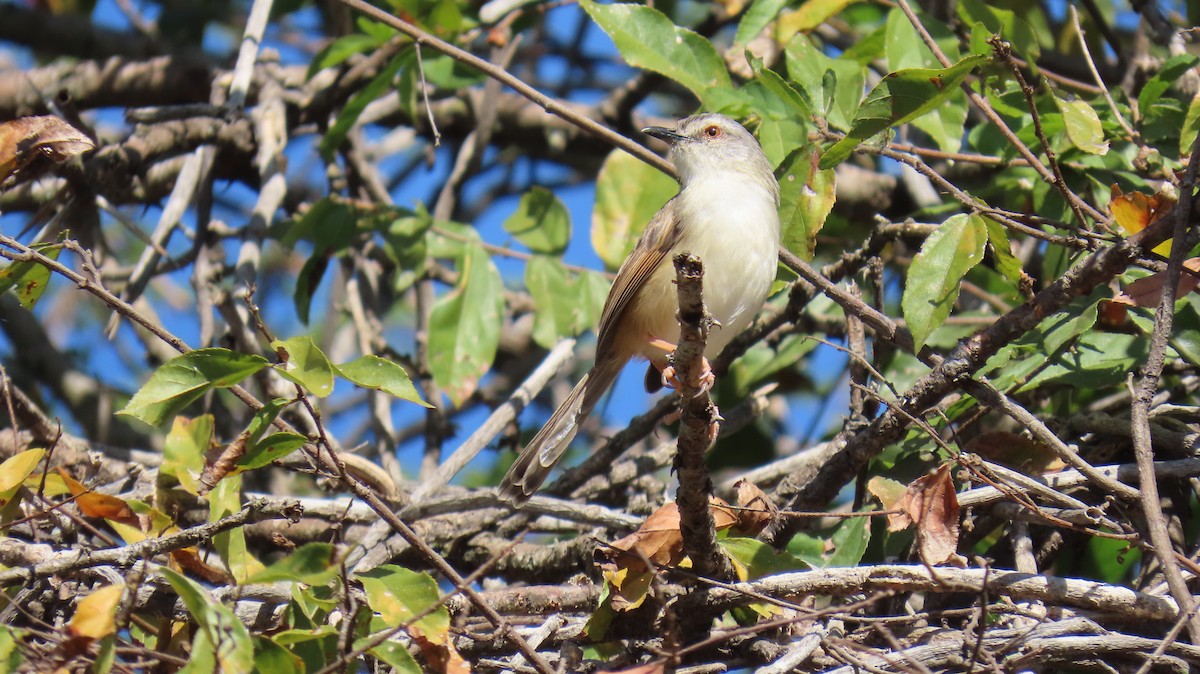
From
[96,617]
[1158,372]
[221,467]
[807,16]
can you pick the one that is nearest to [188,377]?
[221,467]

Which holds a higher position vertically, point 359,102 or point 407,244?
point 359,102

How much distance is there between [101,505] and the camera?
12.3ft

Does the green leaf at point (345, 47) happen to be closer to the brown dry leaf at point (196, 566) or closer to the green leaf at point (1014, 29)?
the brown dry leaf at point (196, 566)

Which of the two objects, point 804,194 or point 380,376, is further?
point 804,194

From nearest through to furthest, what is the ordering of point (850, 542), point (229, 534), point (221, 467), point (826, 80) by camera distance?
point (229, 534) → point (221, 467) → point (850, 542) → point (826, 80)

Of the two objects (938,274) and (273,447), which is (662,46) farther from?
(273,447)

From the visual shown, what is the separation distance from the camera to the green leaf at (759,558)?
152 inches

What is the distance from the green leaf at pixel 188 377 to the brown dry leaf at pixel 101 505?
30.0 inches

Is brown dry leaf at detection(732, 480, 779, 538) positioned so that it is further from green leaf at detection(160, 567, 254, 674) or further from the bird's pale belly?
green leaf at detection(160, 567, 254, 674)

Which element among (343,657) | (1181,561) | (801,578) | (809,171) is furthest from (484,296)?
(1181,561)

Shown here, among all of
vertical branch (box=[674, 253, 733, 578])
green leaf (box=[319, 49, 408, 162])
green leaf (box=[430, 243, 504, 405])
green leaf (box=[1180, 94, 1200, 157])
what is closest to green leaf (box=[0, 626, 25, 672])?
vertical branch (box=[674, 253, 733, 578])

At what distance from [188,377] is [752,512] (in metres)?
2.05

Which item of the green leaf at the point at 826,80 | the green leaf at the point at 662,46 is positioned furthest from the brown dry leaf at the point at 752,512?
the green leaf at the point at 662,46

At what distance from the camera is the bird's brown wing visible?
502 centimetres
